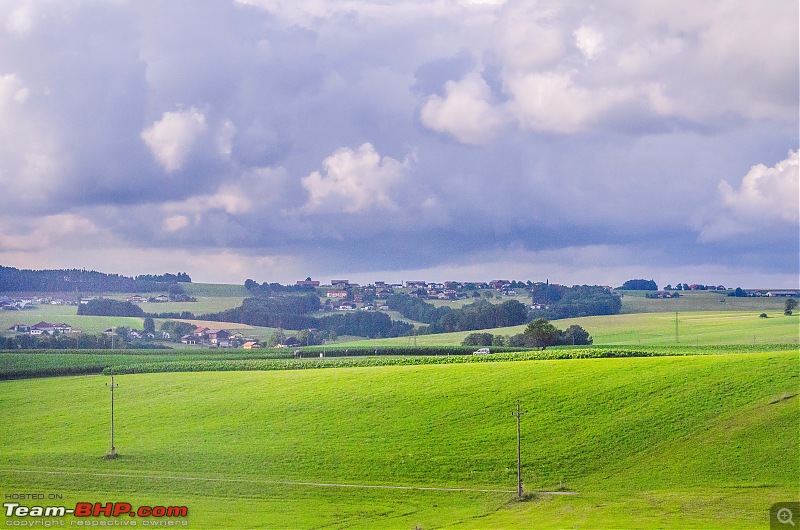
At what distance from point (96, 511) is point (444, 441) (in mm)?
30738

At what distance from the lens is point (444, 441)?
265 feet

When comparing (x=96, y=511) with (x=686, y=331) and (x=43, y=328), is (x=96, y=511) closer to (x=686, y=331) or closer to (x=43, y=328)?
(x=43, y=328)

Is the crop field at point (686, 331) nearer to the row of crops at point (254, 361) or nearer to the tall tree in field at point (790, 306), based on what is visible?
the tall tree in field at point (790, 306)

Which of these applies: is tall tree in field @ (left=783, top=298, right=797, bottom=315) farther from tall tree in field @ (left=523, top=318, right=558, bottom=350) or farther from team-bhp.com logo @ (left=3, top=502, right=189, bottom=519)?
team-bhp.com logo @ (left=3, top=502, right=189, bottom=519)

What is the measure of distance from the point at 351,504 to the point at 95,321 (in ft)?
424

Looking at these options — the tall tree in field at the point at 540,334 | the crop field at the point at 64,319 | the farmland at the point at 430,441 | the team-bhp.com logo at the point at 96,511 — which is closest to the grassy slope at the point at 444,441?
the farmland at the point at 430,441

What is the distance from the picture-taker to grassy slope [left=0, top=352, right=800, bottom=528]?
63156mm

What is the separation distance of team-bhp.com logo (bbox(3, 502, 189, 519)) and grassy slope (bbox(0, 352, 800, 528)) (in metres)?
2.18

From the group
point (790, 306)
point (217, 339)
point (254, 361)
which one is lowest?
point (254, 361)

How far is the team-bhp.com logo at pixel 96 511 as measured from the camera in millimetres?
60969

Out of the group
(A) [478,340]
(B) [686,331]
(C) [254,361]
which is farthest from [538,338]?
(C) [254,361]

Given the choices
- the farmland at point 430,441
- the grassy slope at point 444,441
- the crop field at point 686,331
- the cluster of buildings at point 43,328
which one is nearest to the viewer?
the grassy slope at point 444,441

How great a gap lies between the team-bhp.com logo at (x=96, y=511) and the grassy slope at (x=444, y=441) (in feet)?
7.16

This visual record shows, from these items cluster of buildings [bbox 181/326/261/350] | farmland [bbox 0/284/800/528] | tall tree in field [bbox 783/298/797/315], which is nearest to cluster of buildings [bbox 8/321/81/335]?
cluster of buildings [bbox 181/326/261/350]
